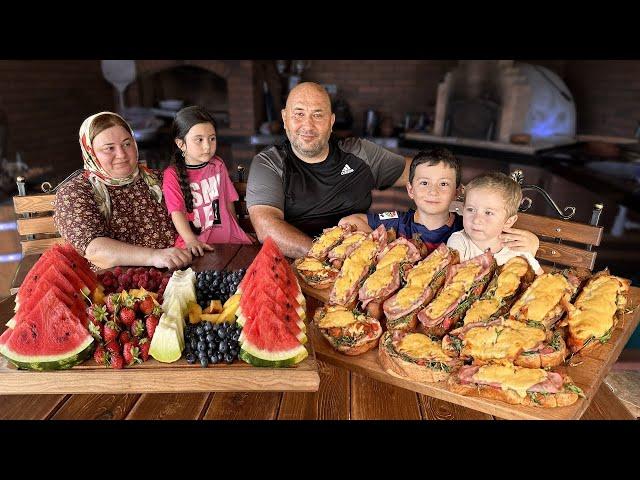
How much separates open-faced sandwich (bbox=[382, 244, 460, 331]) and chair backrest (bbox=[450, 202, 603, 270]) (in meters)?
0.99

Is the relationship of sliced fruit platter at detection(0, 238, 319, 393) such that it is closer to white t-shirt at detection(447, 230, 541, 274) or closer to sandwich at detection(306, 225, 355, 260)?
sandwich at detection(306, 225, 355, 260)

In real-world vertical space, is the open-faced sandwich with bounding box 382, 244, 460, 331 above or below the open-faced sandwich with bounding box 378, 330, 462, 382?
above

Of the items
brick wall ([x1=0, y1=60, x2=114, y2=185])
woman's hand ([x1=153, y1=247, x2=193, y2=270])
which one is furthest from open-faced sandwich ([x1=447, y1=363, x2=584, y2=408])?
brick wall ([x1=0, y1=60, x2=114, y2=185])

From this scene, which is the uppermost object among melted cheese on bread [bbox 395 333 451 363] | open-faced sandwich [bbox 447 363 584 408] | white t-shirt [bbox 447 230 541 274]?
white t-shirt [bbox 447 230 541 274]

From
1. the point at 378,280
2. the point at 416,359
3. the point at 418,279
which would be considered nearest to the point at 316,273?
the point at 378,280

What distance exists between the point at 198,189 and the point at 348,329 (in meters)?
1.61

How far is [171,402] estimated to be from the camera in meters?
1.38

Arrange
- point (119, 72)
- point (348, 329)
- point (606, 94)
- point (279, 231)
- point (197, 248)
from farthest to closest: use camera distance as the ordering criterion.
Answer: point (119, 72) < point (606, 94) < point (279, 231) < point (197, 248) < point (348, 329)

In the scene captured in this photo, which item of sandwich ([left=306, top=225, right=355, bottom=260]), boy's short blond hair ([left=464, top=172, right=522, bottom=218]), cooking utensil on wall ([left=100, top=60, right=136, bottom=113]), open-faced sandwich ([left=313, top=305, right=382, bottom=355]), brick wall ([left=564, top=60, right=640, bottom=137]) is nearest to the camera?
open-faced sandwich ([left=313, top=305, right=382, bottom=355])

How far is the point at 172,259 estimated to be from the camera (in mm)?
2277

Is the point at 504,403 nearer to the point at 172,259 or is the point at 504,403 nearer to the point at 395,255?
the point at 395,255

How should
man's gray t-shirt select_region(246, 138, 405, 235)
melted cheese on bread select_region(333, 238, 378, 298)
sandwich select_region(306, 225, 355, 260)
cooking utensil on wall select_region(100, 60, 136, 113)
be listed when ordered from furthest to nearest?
1. cooking utensil on wall select_region(100, 60, 136, 113)
2. man's gray t-shirt select_region(246, 138, 405, 235)
3. sandwich select_region(306, 225, 355, 260)
4. melted cheese on bread select_region(333, 238, 378, 298)

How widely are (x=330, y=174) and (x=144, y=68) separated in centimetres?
586

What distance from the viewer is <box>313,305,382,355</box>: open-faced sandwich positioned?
1.56m
